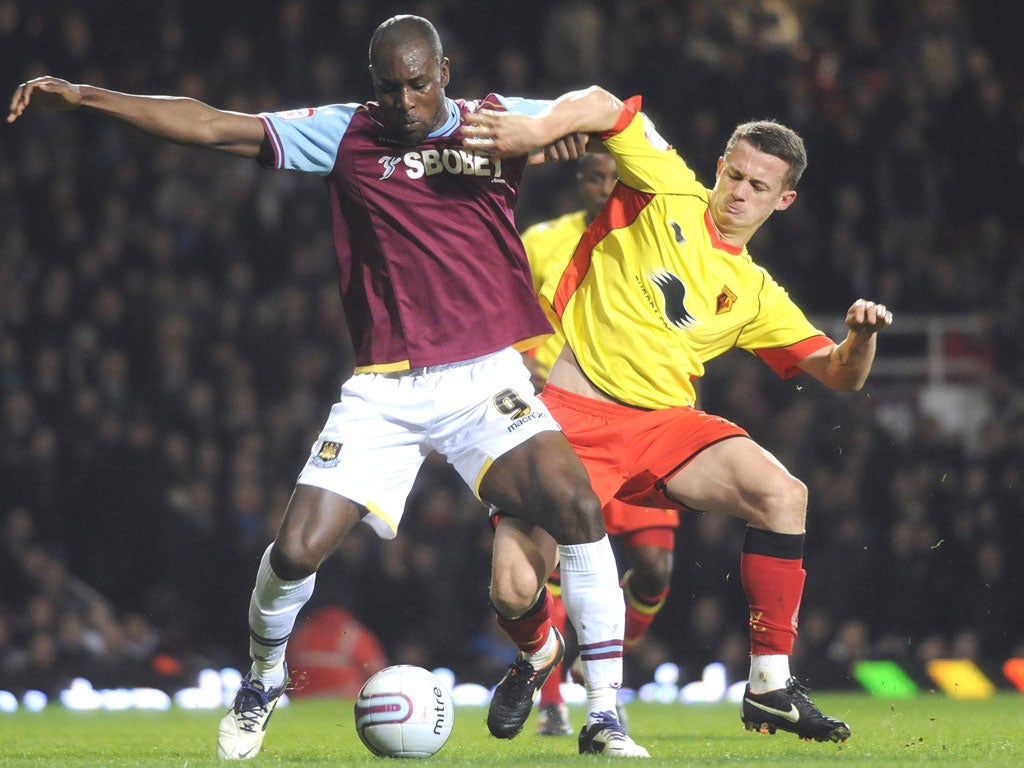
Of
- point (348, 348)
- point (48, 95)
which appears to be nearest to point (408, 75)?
point (48, 95)

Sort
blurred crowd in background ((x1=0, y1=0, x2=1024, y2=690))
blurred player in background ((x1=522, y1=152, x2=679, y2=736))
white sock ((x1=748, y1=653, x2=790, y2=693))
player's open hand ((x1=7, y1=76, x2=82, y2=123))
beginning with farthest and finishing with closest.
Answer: blurred crowd in background ((x1=0, y1=0, x2=1024, y2=690)), blurred player in background ((x1=522, y1=152, x2=679, y2=736)), white sock ((x1=748, y1=653, x2=790, y2=693)), player's open hand ((x1=7, y1=76, x2=82, y2=123))

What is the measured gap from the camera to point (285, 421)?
10891 mm

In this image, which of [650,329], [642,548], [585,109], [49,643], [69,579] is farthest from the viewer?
[69,579]

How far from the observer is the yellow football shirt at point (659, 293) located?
6.05m

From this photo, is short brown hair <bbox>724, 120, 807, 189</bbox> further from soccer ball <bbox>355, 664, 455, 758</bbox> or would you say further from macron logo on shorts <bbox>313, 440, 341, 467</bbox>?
soccer ball <bbox>355, 664, 455, 758</bbox>

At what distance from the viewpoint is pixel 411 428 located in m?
5.35

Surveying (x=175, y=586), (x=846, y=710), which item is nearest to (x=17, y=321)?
(x=175, y=586)

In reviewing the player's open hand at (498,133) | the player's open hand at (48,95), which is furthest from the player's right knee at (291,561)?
the player's open hand at (48,95)

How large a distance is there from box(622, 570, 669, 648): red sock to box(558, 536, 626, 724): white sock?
89.4 inches

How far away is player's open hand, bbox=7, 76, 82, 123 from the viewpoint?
4832mm

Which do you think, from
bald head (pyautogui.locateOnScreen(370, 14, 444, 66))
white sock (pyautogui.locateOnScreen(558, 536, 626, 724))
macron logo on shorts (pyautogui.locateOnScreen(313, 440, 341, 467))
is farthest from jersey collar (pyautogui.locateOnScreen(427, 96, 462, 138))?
white sock (pyautogui.locateOnScreen(558, 536, 626, 724))

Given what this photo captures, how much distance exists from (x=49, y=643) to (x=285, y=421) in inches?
86.3

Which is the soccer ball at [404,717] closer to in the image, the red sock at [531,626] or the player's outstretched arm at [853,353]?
the red sock at [531,626]

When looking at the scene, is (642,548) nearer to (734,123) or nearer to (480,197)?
(480,197)
